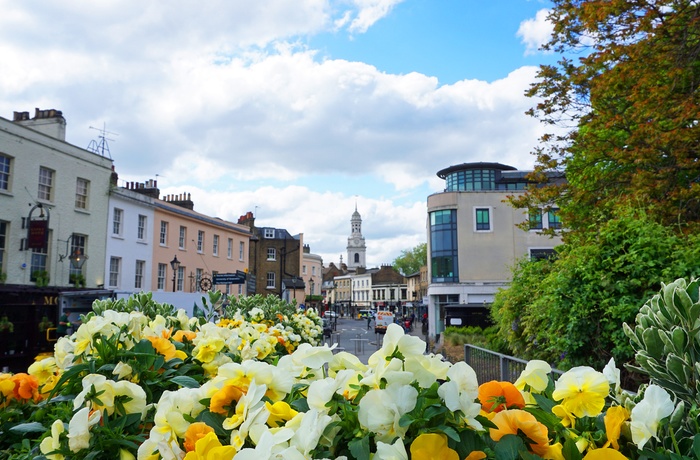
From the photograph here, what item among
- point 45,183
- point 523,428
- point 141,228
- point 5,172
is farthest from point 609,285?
point 141,228

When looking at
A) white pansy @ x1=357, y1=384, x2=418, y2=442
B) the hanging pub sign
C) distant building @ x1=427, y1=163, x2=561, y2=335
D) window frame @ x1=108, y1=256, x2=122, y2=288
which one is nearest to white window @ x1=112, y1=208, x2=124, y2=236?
window frame @ x1=108, y1=256, x2=122, y2=288

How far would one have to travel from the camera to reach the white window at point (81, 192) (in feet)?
78.5

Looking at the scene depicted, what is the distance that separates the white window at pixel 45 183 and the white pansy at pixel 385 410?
80.9 feet

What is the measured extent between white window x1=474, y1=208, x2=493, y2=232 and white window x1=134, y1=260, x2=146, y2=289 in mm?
25441

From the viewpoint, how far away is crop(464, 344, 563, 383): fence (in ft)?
20.0

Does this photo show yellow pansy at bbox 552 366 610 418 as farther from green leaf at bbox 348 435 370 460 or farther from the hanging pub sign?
the hanging pub sign

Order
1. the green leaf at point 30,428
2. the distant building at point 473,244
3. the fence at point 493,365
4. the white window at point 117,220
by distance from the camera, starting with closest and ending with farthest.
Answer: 1. the green leaf at point 30,428
2. the fence at point 493,365
3. the white window at point 117,220
4. the distant building at point 473,244

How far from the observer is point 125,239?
86.9 feet

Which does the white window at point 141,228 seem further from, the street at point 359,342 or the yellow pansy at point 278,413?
the yellow pansy at point 278,413

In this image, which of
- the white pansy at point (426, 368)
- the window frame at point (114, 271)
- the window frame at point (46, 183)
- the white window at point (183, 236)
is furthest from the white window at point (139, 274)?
the white pansy at point (426, 368)

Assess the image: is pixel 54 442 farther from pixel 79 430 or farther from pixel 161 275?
pixel 161 275

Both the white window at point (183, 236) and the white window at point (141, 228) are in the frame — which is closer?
the white window at point (141, 228)

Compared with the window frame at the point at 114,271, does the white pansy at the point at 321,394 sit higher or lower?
lower

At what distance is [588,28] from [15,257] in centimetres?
2142
